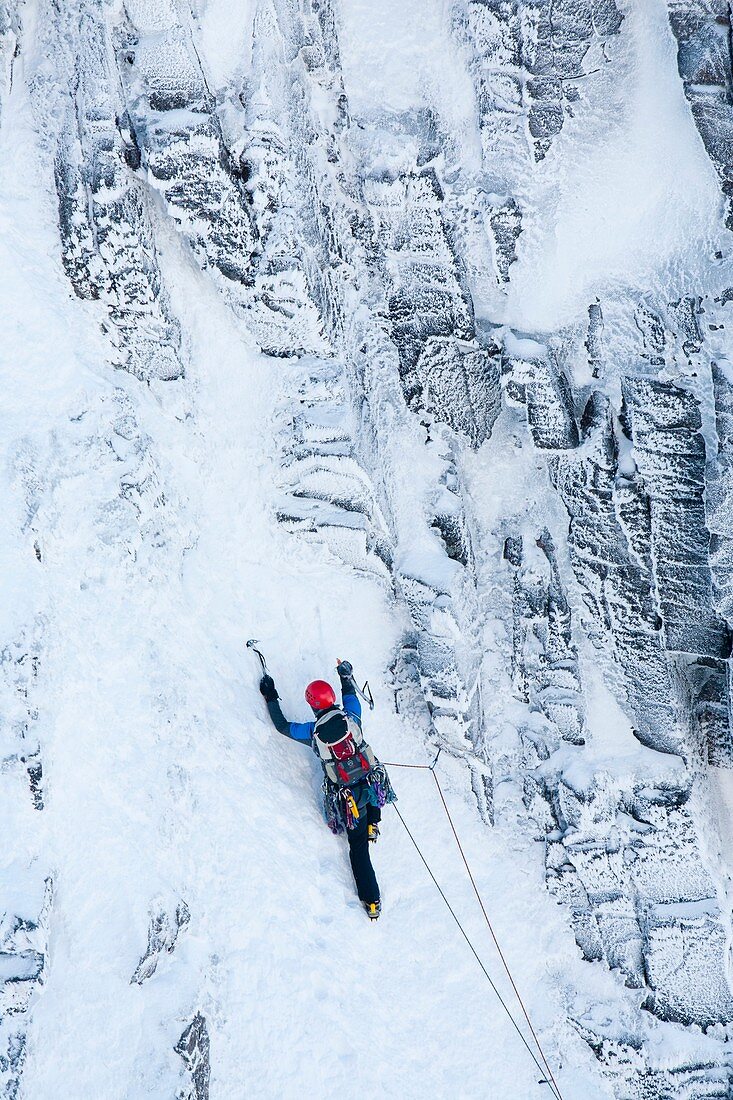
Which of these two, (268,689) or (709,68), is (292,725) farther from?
(709,68)

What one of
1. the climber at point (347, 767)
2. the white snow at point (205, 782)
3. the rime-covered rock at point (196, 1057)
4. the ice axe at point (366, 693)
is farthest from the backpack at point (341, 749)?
the rime-covered rock at point (196, 1057)

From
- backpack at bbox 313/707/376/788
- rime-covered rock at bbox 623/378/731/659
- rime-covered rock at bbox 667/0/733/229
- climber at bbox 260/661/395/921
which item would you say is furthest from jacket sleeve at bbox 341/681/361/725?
rime-covered rock at bbox 667/0/733/229

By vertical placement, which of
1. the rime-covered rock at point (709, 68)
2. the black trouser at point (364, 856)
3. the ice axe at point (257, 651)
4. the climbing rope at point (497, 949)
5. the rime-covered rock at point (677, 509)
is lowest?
the climbing rope at point (497, 949)

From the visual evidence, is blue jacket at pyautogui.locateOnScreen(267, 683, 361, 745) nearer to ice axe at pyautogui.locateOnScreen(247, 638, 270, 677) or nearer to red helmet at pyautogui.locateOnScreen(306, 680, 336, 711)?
red helmet at pyautogui.locateOnScreen(306, 680, 336, 711)

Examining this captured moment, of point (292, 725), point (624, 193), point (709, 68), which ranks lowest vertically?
point (292, 725)

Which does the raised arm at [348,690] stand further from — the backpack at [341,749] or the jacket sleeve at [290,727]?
the jacket sleeve at [290,727]

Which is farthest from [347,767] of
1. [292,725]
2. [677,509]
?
[677,509]
